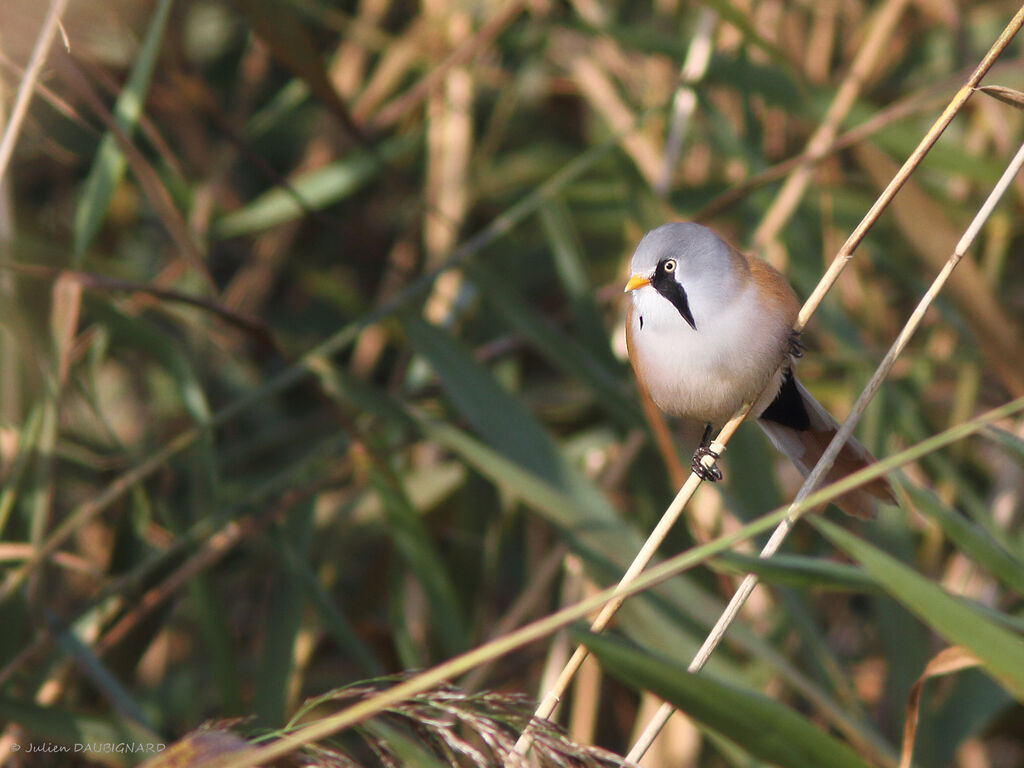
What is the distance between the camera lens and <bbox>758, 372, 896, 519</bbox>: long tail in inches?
69.2

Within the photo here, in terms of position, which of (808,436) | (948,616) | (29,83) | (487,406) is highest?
(29,83)

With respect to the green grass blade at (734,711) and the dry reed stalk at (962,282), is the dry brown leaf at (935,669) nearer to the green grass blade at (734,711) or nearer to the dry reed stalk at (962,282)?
the green grass blade at (734,711)

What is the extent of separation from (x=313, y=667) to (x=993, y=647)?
2.20m

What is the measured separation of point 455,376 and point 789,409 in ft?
2.40

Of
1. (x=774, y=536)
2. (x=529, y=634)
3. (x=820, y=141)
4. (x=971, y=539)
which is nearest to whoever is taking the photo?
(x=529, y=634)

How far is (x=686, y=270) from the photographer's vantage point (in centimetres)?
169

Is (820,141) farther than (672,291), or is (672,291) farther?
(820,141)

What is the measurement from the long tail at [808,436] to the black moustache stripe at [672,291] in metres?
0.28

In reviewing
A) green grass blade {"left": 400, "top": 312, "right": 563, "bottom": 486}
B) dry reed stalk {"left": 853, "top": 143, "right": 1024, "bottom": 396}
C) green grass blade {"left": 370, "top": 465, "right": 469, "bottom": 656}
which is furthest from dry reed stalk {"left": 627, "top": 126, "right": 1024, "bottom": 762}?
dry reed stalk {"left": 853, "top": 143, "right": 1024, "bottom": 396}

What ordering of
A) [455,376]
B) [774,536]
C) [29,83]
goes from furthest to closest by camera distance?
[455,376] → [29,83] → [774,536]

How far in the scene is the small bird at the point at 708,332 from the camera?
1.67 m

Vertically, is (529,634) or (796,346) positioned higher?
(796,346)

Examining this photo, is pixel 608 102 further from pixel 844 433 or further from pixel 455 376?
pixel 844 433

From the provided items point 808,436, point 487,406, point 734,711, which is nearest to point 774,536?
point 734,711
